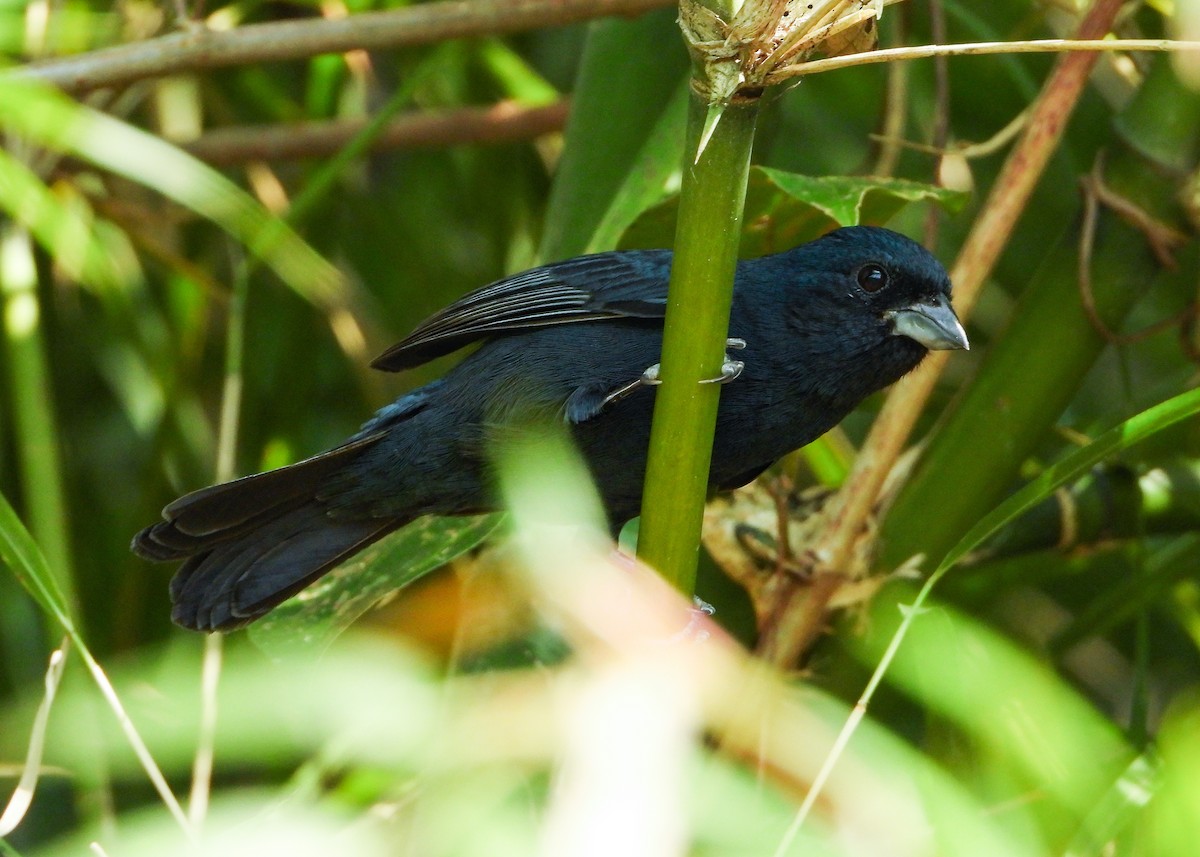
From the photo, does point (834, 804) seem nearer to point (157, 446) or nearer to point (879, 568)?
point (879, 568)

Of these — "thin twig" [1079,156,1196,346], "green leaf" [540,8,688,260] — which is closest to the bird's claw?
"green leaf" [540,8,688,260]

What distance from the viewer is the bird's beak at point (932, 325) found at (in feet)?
8.78

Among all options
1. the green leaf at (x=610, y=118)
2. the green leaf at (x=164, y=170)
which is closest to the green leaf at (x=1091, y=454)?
the green leaf at (x=610, y=118)

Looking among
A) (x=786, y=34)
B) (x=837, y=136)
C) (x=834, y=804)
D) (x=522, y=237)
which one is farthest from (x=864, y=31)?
(x=522, y=237)

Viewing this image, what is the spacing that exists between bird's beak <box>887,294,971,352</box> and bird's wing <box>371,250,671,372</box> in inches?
19.1

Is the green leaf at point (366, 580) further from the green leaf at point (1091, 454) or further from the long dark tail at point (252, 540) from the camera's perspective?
the green leaf at point (1091, 454)

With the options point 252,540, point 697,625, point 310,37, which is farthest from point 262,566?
point 310,37

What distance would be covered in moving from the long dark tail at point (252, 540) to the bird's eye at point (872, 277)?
1.06 meters

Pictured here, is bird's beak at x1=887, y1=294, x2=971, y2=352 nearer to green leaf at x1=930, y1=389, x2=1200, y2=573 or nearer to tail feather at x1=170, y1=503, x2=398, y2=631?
green leaf at x1=930, y1=389, x2=1200, y2=573

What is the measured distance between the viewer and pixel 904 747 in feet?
7.13

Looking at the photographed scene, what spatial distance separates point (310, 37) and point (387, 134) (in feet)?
3.19

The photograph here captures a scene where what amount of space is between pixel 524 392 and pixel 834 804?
1045 millimetres

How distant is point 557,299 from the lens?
9.73ft

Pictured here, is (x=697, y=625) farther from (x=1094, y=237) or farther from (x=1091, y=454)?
(x=1094, y=237)
